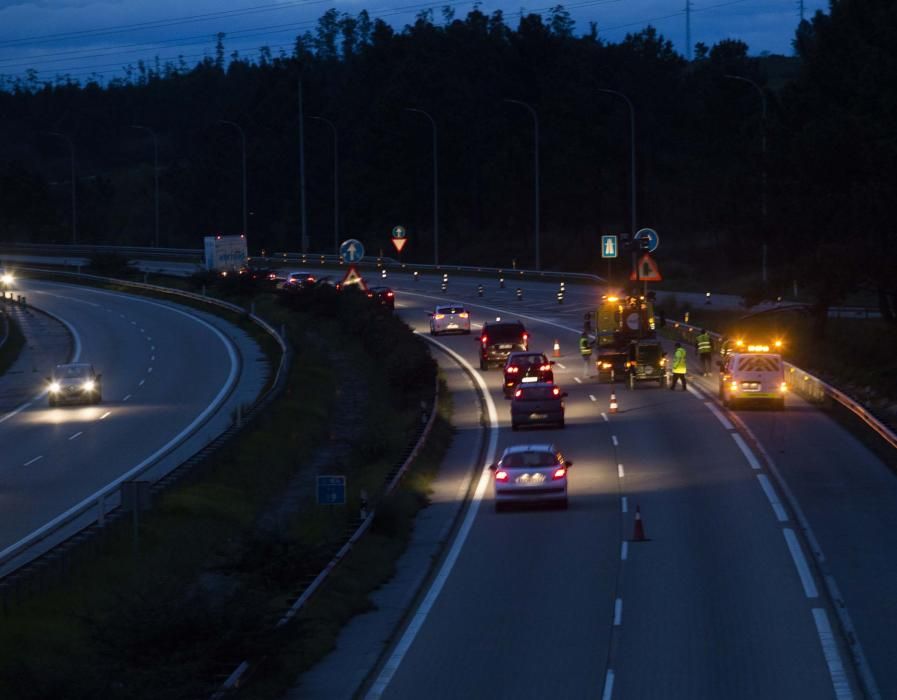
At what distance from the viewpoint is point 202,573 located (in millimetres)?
24344

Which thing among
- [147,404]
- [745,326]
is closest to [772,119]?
[745,326]

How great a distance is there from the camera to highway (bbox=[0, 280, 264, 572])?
113ft

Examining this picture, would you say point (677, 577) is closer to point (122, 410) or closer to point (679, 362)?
point (679, 362)

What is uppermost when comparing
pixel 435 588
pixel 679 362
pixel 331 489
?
pixel 679 362

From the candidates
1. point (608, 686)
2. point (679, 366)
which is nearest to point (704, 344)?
point (679, 366)

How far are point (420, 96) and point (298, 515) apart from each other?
330ft

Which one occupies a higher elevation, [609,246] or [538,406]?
[609,246]

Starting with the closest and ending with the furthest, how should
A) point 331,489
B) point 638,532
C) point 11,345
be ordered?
point 331,489, point 638,532, point 11,345

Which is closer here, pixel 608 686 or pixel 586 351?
pixel 608 686

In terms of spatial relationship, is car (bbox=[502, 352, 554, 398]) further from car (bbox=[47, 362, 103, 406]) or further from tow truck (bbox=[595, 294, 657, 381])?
car (bbox=[47, 362, 103, 406])

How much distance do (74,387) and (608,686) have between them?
3924 cm

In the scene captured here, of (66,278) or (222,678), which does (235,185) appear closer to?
(66,278)

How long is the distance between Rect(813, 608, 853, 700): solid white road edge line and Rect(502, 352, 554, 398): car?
28.2 metres

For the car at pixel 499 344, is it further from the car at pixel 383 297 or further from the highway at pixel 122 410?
the car at pixel 383 297
